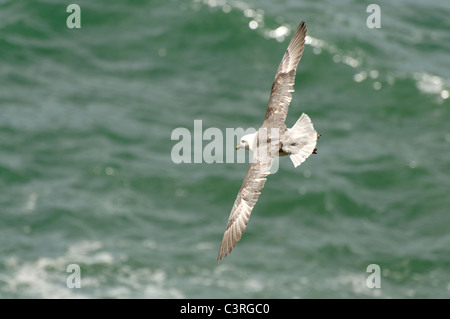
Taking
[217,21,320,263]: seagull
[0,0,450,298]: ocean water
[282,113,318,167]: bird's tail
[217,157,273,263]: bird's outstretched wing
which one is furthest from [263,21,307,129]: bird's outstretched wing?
A: [0,0,450,298]: ocean water

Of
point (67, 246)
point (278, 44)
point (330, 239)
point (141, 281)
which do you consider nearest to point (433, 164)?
point (330, 239)

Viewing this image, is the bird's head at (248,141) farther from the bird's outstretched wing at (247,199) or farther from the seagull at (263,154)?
the bird's outstretched wing at (247,199)

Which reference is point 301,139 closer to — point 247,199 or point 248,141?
point 248,141

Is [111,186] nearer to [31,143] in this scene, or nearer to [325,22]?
[31,143]

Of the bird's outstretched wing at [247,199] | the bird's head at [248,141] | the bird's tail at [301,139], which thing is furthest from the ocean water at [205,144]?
the bird's tail at [301,139]

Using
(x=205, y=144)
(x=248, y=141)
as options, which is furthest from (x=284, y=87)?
(x=205, y=144)

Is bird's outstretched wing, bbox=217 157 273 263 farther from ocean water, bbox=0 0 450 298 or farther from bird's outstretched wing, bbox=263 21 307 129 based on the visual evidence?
ocean water, bbox=0 0 450 298
